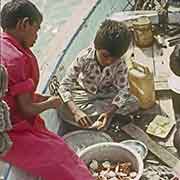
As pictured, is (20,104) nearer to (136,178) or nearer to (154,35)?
(136,178)

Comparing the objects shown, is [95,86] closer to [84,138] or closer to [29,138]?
[84,138]

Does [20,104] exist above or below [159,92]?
above

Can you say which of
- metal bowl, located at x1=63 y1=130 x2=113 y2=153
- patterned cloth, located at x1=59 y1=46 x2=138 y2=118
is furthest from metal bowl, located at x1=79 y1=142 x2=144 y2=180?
patterned cloth, located at x1=59 y1=46 x2=138 y2=118

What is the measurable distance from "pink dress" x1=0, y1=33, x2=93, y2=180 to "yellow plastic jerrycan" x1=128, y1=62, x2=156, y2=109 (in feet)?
2.07

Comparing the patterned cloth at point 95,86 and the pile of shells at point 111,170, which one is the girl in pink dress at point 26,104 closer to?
Answer: the pile of shells at point 111,170

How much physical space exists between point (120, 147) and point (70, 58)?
69 cm

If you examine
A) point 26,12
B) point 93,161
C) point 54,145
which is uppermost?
point 26,12

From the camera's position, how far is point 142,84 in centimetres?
247

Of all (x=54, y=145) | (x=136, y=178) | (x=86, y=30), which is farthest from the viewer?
(x=86, y=30)

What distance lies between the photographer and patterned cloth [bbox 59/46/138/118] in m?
2.37

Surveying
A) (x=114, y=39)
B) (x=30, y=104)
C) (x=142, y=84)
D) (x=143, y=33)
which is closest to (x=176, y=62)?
(x=142, y=84)

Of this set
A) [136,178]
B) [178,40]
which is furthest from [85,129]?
[178,40]

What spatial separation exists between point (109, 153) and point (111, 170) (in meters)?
0.07

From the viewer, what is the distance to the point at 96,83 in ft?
7.96
